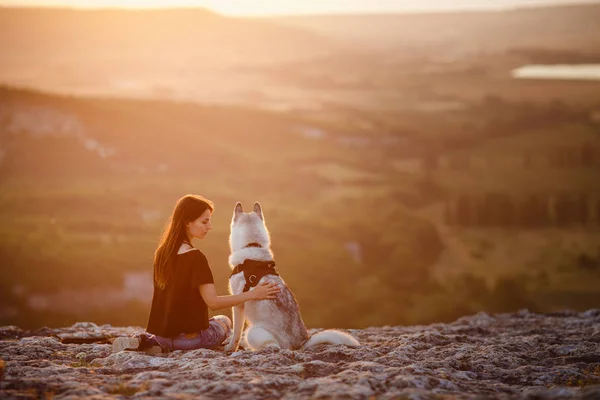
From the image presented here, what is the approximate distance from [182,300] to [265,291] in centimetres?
130

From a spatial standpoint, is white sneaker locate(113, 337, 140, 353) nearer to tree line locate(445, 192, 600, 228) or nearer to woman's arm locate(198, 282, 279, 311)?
woman's arm locate(198, 282, 279, 311)

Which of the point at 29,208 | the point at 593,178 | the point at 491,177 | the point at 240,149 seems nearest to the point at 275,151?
the point at 240,149

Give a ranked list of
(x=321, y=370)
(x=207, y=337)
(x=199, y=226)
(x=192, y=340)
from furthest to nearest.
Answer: (x=207, y=337) < (x=192, y=340) < (x=199, y=226) < (x=321, y=370)

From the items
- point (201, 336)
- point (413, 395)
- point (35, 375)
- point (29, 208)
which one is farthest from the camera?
point (29, 208)

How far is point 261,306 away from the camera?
10641 millimetres

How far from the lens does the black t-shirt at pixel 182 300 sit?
33.7ft

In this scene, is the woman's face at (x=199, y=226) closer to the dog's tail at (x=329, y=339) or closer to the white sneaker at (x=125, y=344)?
the white sneaker at (x=125, y=344)

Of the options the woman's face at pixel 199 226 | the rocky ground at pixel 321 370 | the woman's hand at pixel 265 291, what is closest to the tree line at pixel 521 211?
the rocky ground at pixel 321 370

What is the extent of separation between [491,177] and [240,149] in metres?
52.7

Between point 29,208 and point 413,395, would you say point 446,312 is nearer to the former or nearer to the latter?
point 29,208

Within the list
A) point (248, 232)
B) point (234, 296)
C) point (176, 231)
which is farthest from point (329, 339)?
point (176, 231)

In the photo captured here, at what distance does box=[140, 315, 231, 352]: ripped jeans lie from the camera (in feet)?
34.9

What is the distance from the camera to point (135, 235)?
3354 inches

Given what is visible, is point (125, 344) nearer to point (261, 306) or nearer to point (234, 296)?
point (234, 296)
